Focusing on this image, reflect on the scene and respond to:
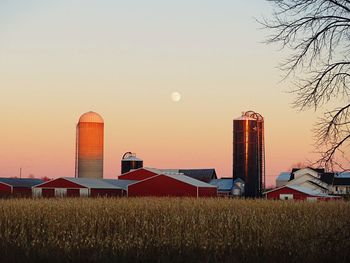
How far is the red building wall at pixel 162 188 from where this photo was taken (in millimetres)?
56500

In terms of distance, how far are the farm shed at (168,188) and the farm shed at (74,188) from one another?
237cm

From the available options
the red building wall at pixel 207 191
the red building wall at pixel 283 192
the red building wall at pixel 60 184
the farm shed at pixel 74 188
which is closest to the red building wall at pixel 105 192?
the farm shed at pixel 74 188

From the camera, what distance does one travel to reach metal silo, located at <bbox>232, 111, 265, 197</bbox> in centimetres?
6912

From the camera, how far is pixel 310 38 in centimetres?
1580

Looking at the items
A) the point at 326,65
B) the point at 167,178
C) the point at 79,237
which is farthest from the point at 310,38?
the point at 167,178

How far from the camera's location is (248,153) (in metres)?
69.1

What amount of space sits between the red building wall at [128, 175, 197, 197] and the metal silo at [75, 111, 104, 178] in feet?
32.7

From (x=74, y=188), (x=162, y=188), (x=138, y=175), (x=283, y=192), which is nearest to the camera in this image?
(x=74, y=188)

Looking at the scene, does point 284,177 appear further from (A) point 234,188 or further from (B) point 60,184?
(B) point 60,184

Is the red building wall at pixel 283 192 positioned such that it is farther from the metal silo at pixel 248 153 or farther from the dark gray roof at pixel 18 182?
the dark gray roof at pixel 18 182

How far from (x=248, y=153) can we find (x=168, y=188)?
15.6 metres

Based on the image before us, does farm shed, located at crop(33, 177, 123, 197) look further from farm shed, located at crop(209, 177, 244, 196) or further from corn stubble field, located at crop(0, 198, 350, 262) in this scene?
corn stubble field, located at crop(0, 198, 350, 262)

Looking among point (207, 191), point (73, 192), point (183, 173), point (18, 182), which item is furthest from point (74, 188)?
point (183, 173)

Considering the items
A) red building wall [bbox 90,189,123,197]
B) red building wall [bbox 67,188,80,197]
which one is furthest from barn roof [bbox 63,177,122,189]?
red building wall [bbox 67,188,80,197]
